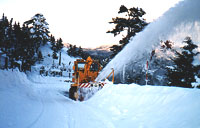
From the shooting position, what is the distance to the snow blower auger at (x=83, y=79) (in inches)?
428

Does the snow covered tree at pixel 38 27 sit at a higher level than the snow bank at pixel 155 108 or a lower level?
higher

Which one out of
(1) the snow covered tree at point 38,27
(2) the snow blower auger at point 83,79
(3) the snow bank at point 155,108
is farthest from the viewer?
(1) the snow covered tree at point 38,27

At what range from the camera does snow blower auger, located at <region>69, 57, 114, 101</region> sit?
1087 centimetres

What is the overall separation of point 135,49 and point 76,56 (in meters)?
83.0

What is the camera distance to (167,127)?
365 centimetres

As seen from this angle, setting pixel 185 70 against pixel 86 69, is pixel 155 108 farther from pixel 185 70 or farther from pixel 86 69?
pixel 185 70

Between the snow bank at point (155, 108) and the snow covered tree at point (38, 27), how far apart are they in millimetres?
58917

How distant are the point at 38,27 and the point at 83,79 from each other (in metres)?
56.8

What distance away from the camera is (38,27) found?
62.9 meters

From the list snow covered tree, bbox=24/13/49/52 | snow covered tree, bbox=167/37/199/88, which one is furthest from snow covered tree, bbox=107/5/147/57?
snow covered tree, bbox=24/13/49/52

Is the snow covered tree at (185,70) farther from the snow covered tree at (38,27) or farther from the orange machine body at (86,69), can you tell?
the snow covered tree at (38,27)

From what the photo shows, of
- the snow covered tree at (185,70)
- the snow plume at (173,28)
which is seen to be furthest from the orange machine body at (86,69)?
the snow covered tree at (185,70)

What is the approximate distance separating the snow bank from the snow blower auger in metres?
3.81

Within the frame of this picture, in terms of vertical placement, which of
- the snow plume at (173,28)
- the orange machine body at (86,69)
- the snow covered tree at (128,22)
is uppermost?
the snow covered tree at (128,22)
